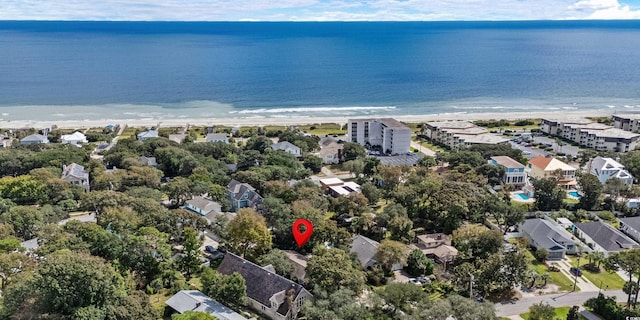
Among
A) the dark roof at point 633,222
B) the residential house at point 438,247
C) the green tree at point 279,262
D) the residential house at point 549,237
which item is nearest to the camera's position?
the green tree at point 279,262

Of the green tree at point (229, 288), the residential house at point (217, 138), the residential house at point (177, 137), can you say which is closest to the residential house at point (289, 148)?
the residential house at point (217, 138)

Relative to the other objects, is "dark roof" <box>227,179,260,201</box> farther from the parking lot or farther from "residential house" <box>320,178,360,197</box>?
the parking lot

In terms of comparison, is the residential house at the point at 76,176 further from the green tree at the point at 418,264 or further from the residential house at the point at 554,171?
the residential house at the point at 554,171

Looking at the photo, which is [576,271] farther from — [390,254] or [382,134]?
[382,134]

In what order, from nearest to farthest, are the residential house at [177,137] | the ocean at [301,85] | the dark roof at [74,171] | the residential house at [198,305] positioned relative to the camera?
the residential house at [198,305], the dark roof at [74,171], the residential house at [177,137], the ocean at [301,85]

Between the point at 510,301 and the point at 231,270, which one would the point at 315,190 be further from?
the point at 510,301

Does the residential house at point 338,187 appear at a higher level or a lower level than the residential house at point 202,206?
lower

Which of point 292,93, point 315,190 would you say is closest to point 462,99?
point 292,93
